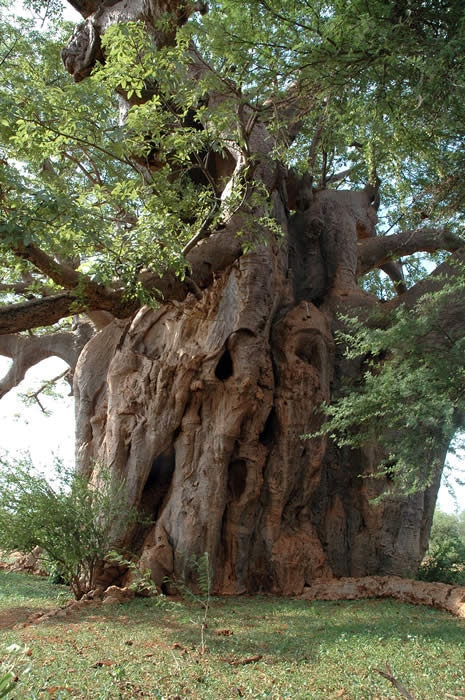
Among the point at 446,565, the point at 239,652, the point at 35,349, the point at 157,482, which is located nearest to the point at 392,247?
the point at 446,565

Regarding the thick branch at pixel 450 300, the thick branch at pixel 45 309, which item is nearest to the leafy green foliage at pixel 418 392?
the thick branch at pixel 450 300

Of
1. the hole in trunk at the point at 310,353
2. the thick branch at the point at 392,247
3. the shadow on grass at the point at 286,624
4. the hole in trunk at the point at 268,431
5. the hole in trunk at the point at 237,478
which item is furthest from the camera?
the thick branch at the point at 392,247

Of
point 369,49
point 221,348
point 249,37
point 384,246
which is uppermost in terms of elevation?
point 384,246

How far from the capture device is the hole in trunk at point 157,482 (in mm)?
6801

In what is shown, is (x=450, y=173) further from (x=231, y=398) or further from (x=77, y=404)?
(x=77, y=404)

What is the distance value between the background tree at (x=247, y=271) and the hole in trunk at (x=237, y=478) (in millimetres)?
33

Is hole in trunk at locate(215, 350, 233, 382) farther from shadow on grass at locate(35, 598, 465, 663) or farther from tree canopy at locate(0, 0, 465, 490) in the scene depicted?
shadow on grass at locate(35, 598, 465, 663)

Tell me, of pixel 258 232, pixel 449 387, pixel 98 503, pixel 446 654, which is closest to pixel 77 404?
pixel 98 503

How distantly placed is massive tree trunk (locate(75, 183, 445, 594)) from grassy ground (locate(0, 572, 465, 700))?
1.15 meters

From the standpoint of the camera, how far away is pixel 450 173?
5.05 meters

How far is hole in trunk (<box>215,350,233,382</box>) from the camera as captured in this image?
677 centimetres

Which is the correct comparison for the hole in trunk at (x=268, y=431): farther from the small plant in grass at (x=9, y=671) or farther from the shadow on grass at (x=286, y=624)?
the small plant in grass at (x=9, y=671)

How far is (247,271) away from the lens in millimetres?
6707

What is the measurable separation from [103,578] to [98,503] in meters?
0.91
